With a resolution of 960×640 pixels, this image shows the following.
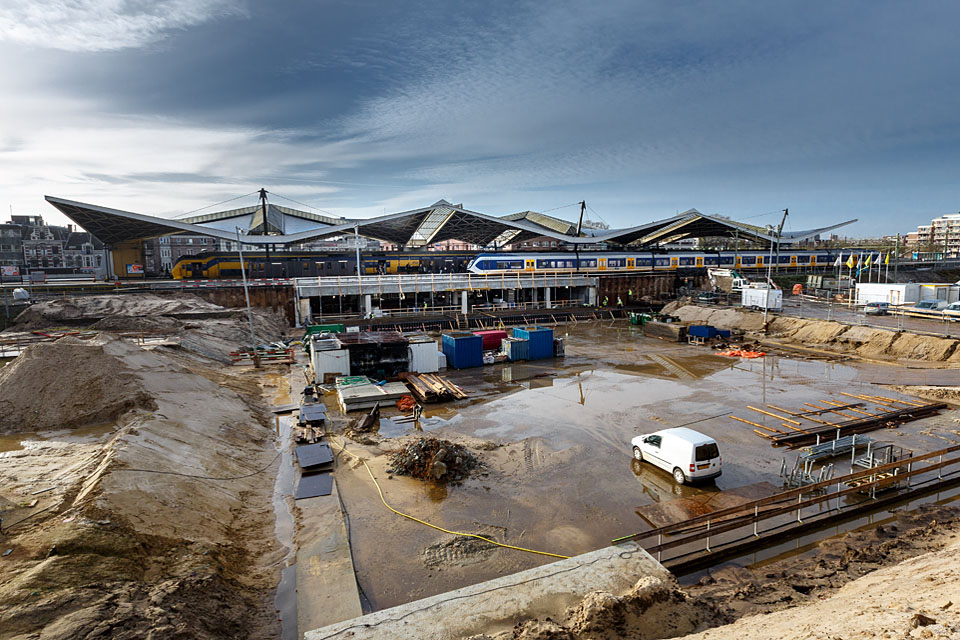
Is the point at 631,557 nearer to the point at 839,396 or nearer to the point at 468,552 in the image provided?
the point at 468,552

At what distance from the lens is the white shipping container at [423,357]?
91.7ft

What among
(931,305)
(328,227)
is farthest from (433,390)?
(328,227)

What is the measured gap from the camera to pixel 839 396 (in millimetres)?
22219

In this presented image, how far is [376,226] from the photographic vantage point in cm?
7300

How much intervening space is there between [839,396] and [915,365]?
32.7 feet

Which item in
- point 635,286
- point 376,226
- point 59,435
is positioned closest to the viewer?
point 59,435

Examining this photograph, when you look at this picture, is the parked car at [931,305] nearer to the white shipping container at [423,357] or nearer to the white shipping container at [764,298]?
the white shipping container at [764,298]

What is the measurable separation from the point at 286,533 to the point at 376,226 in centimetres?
6518

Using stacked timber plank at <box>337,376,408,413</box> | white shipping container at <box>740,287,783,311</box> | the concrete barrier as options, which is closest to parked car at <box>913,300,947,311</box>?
white shipping container at <box>740,287,783,311</box>

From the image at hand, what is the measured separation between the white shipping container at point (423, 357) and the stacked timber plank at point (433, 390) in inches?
69.4

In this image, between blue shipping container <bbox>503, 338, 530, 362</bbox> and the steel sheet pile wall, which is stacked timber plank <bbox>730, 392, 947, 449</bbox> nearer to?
blue shipping container <bbox>503, 338, 530, 362</bbox>

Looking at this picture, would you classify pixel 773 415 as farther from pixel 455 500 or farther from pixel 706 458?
pixel 455 500

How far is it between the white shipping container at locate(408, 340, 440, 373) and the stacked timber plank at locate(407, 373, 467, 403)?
176cm

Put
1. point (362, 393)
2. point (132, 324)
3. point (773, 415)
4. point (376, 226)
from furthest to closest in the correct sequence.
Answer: point (376, 226) → point (132, 324) → point (362, 393) → point (773, 415)
